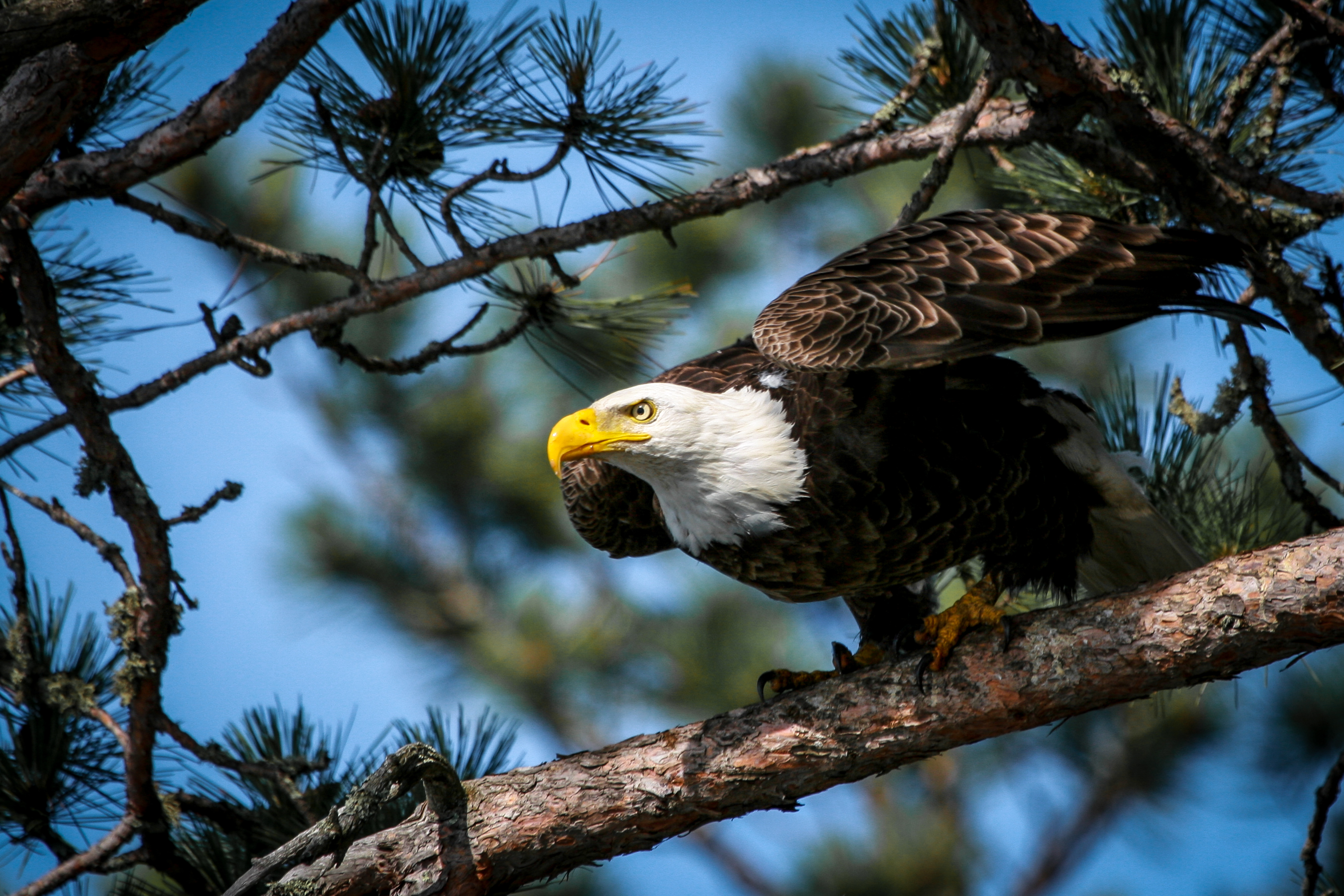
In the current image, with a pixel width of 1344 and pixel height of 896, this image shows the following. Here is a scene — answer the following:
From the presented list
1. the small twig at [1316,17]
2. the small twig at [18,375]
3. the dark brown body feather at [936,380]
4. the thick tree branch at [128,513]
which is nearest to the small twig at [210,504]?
the thick tree branch at [128,513]

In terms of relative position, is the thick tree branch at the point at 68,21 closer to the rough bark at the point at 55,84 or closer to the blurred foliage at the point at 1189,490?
the rough bark at the point at 55,84

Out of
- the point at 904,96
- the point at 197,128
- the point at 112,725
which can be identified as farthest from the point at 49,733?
the point at 904,96

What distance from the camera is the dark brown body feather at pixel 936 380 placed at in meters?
1.86

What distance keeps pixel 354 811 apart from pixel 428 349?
1138mm

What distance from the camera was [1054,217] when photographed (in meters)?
2.09

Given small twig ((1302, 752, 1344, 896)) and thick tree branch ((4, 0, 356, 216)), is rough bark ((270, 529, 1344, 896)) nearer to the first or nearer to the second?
small twig ((1302, 752, 1344, 896))

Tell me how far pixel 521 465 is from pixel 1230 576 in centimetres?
480

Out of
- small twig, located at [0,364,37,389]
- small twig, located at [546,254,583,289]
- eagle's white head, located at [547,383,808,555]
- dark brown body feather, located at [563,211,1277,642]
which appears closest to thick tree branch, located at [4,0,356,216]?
small twig, located at [0,364,37,389]

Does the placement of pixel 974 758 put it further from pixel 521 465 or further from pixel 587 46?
pixel 587 46

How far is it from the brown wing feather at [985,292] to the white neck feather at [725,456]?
7.1 inches

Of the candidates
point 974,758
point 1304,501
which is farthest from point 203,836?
point 974,758

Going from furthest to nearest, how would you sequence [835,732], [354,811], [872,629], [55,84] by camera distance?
[872,629], [835,732], [55,84], [354,811]

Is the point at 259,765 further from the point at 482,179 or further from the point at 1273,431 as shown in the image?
the point at 1273,431

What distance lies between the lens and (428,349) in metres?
2.42
